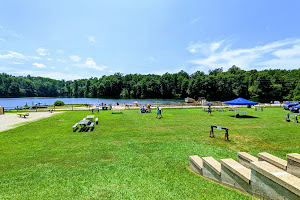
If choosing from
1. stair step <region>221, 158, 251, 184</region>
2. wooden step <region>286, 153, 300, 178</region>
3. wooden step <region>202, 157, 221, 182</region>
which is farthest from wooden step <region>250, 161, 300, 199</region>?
wooden step <region>202, 157, 221, 182</region>

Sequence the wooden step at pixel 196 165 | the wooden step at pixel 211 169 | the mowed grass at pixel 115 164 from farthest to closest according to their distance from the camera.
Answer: the wooden step at pixel 196 165 → the wooden step at pixel 211 169 → the mowed grass at pixel 115 164

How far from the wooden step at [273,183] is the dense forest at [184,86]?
6901 cm

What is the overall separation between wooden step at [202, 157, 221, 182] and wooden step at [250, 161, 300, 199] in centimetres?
102

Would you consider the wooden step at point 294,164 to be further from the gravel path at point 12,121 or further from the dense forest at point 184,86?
the dense forest at point 184,86

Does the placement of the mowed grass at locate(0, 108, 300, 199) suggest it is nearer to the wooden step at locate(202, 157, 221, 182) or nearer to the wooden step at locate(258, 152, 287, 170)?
the wooden step at locate(202, 157, 221, 182)

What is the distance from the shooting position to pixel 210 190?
361 cm

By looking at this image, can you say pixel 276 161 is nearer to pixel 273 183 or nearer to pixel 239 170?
pixel 239 170

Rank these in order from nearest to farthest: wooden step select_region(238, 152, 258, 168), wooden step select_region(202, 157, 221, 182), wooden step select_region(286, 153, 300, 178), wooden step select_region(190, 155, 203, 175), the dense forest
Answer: wooden step select_region(286, 153, 300, 178), wooden step select_region(202, 157, 221, 182), wooden step select_region(238, 152, 258, 168), wooden step select_region(190, 155, 203, 175), the dense forest

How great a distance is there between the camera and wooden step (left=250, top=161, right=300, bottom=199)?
2279 millimetres

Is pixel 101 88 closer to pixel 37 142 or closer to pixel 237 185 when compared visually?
pixel 37 142

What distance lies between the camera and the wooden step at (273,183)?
2279 mm

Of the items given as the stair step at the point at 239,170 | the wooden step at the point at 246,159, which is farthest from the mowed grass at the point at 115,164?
the wooden step at the point at 246,159

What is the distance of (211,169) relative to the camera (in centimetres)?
425

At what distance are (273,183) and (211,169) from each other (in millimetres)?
1785
